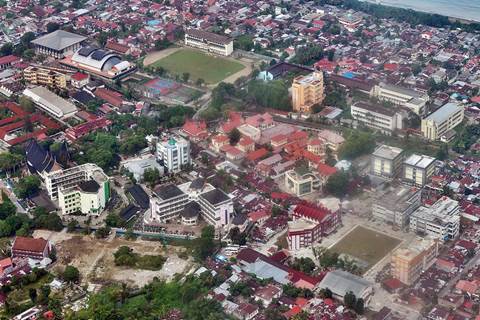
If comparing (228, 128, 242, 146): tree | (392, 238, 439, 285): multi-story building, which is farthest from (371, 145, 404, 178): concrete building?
(228, 128, 242, 146): tree

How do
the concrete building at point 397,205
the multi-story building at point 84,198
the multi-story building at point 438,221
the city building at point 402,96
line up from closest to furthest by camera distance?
the multi-story building at point 438,221 < the concrete building at point 397,205 < the multi-story building at point 84,198 < the city building at point 402,96

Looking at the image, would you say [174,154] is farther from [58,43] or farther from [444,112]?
[58,43]

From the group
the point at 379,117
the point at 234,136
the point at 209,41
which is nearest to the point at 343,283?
the point at 234,136

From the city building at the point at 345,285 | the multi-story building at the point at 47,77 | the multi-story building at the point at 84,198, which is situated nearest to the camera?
the city building at the point at 345,285

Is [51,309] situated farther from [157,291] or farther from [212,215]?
[212,215]

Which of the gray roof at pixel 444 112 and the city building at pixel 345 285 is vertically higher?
the city building at pixel 345 285

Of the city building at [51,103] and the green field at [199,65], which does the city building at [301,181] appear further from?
the city building at [51,103]

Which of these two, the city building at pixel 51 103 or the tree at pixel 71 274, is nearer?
the tree at pixel 71 274

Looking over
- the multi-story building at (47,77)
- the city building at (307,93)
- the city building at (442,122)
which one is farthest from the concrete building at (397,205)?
the multi-story building at (47,77)
